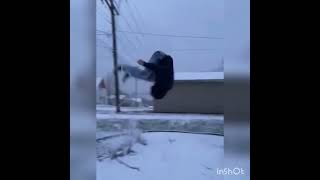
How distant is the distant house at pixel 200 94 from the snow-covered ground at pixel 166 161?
0.20m

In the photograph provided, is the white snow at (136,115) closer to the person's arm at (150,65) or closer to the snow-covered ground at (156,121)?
the snow-covered ground at (156,121)

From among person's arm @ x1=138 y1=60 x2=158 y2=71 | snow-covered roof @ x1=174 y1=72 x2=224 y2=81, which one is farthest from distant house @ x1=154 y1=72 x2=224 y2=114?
person's arm @ x1=138 y1=60 x2=158 y2=71

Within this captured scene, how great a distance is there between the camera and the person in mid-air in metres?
2.87

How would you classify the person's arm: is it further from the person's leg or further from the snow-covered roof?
the snow-covered roof

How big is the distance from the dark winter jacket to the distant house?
0.32 feet

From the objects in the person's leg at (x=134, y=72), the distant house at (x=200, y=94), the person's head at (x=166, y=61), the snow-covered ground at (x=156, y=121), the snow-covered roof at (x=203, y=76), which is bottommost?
the snow-covered ground at (x=156, y=121)

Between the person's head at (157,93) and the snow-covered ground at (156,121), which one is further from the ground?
the person's head at (157,93)

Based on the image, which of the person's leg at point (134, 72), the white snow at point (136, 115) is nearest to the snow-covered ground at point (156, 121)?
the white snow at point (136, 115)

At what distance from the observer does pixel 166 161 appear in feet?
9.43

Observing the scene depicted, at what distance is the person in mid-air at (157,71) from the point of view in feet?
9.43
